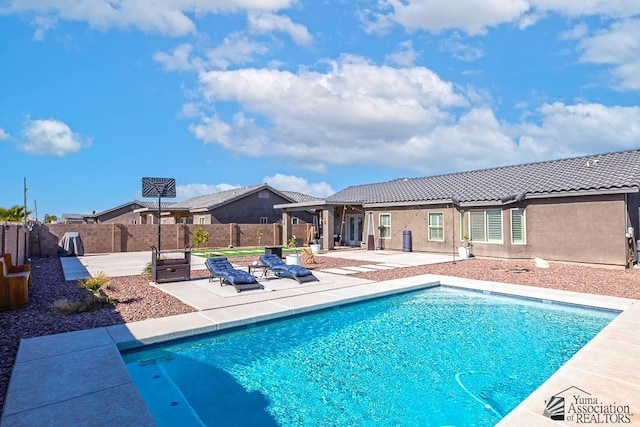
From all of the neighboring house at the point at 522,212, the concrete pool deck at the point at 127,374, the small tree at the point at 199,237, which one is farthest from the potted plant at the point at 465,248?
the small tree at the point at 199,237

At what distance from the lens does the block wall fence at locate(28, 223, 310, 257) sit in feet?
67.6

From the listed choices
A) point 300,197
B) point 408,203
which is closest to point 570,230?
point 408,203

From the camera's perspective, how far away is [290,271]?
11.3 m

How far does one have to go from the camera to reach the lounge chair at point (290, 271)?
11055mm

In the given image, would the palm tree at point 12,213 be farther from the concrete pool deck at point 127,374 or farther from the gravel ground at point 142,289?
the concrete pool deck at point 127,374

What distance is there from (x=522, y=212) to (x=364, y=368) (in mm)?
14051

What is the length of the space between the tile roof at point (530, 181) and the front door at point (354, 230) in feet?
5.73

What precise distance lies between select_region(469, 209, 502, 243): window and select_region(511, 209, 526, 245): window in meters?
0.58

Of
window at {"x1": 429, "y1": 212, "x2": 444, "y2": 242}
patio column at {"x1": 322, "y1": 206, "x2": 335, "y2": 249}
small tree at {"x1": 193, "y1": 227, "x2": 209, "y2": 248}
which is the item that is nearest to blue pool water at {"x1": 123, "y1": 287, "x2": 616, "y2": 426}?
window at {"x1": 429, "y1": 212, "x2": 444, "y2": 242}

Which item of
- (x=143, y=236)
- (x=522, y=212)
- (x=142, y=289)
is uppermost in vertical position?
(x=522, y=212)

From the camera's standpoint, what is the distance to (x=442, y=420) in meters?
4.25

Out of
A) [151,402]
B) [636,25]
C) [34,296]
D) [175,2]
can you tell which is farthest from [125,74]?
[636,25]

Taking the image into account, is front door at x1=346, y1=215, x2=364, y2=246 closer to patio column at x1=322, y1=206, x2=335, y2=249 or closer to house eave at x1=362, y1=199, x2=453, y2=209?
house eave at x1=362, y1=199, x2=453, y2=209

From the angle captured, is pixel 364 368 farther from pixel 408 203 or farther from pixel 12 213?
pixel 12 213
